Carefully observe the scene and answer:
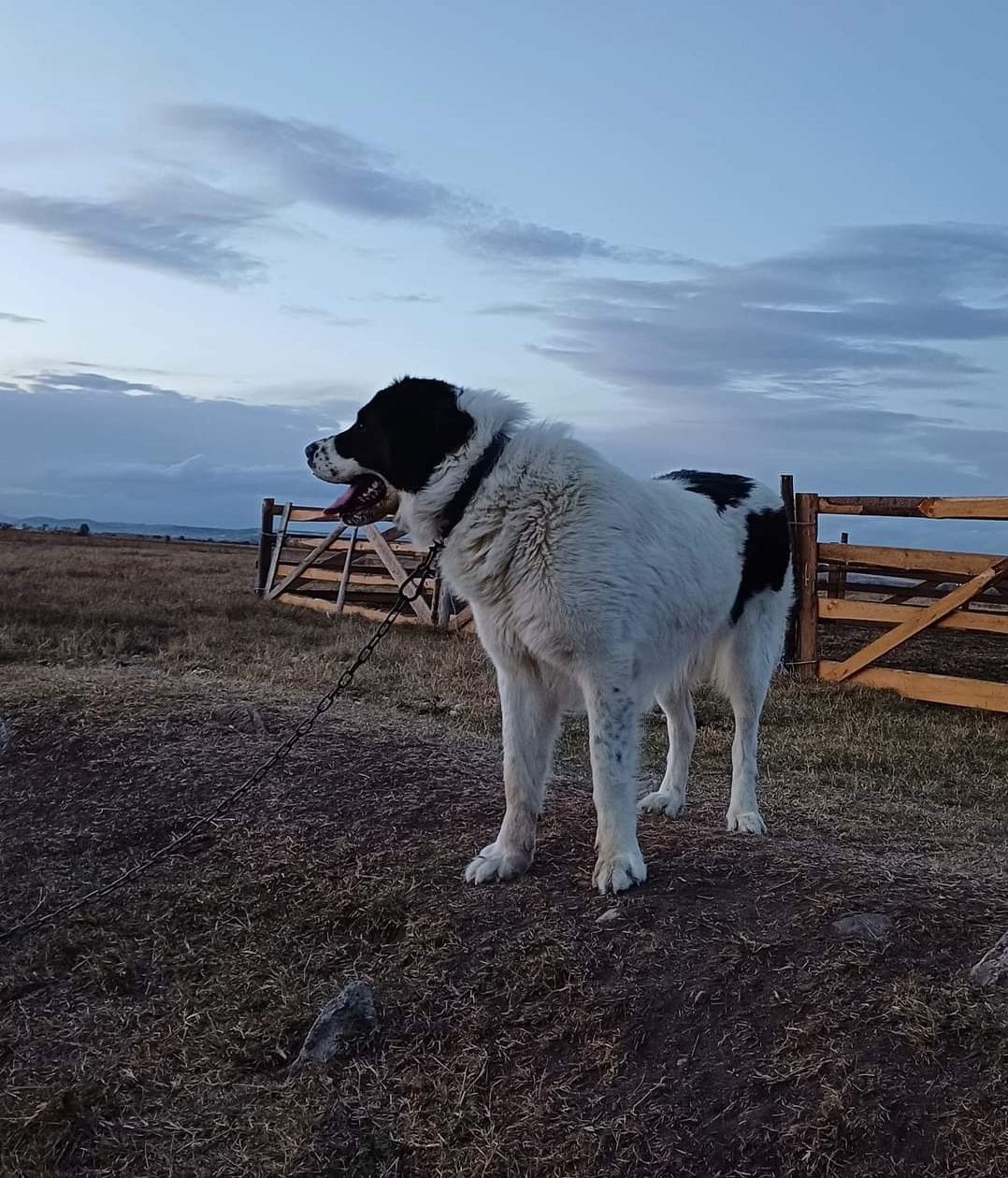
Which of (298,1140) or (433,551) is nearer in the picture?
(298,1140)

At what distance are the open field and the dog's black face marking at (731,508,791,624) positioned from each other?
122 cm

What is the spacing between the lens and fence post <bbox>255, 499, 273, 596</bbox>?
20.0 m

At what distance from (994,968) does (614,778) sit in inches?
59.9

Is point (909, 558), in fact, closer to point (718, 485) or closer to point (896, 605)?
point (896, 605)

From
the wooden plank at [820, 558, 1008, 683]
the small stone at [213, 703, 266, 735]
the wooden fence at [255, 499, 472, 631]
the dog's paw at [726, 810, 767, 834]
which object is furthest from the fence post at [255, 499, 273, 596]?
the dog's paw at [726, 810, 767, 834]

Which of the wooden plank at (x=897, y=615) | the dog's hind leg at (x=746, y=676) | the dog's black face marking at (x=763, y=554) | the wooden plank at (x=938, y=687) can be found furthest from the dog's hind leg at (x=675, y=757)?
the wooden plank at (x=897, y=615)

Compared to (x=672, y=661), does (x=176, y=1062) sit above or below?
below

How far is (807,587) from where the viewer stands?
1214 centimetres

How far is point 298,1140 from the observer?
347 centimetres

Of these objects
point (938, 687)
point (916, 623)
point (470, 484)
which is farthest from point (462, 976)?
point (916, 623)

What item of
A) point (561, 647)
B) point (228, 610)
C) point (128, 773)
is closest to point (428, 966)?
point (561, 647)

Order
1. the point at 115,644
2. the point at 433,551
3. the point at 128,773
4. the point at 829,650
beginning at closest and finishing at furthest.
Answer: the point at 433,551
the point at 128,773
the point at 115,644
the point at 829,650

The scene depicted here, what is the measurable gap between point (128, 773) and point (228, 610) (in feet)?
33.2

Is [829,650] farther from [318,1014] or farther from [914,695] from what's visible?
[318,1014]
